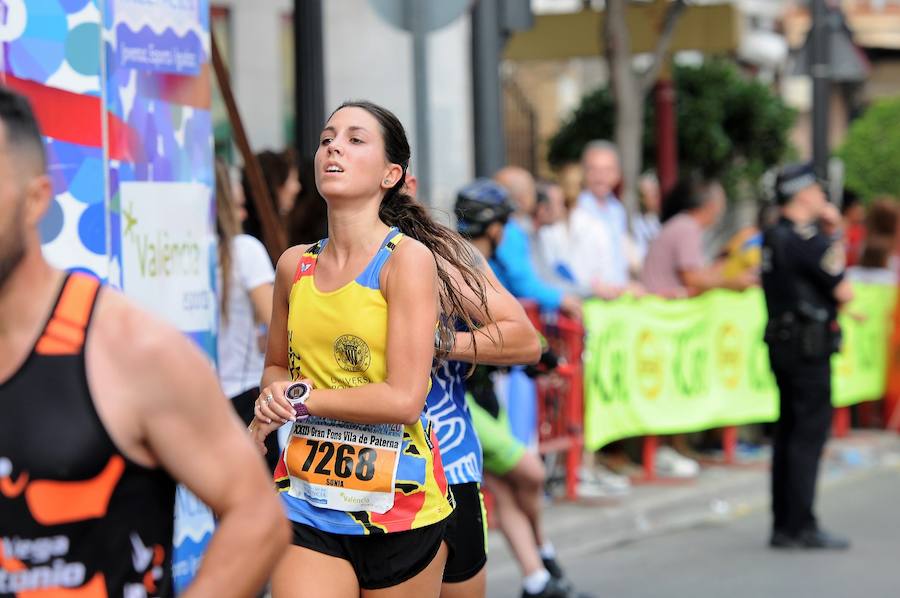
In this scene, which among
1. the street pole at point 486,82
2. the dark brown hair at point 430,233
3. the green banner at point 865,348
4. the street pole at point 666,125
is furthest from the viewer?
the street pole at point 666,125

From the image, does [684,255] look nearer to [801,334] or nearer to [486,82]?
[486,82]

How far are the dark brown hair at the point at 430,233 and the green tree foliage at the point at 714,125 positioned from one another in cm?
1657

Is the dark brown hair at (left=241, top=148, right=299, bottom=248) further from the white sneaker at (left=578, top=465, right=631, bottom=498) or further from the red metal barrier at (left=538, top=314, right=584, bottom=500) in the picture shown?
the white sneaker at (left=578, top=465, right=631, bottom=498)

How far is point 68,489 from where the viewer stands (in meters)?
2.22

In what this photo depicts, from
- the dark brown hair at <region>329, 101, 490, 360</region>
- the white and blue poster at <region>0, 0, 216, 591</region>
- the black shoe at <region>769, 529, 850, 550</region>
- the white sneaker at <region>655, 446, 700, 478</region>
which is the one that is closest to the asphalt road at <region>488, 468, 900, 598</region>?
the black shoe at <region>769, 529, 850, 550</region>

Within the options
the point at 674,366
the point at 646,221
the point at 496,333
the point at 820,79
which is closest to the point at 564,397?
the point at 674,366

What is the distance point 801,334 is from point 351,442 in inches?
198

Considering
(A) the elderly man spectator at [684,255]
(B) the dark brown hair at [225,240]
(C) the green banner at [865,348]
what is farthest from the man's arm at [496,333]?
(C) the green banner at [865,348]

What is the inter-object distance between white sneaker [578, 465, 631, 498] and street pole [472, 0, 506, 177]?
1888 mm

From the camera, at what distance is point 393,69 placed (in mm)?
14906

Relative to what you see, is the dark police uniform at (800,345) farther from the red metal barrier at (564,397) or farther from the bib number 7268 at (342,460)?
the bib number 7268 at (342,460)

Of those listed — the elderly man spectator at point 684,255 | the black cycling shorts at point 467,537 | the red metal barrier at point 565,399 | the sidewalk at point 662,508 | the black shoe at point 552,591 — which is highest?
the elderly man spectator at point 684,255

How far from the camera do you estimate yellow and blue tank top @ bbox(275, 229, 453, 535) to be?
3.79 metres

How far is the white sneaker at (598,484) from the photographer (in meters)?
9.75
